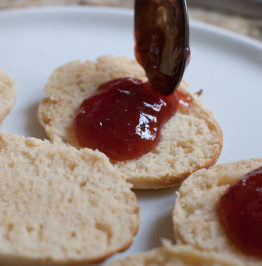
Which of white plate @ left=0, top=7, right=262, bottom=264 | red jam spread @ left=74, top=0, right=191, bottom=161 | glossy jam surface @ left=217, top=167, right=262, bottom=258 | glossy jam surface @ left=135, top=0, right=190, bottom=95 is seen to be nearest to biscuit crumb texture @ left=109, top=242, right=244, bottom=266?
glossy jam surface @ left=217, top=167, right=262, bottom=258

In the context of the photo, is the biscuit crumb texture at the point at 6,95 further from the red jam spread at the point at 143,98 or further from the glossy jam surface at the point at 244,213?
the glossy jam surface at the point at 244,213

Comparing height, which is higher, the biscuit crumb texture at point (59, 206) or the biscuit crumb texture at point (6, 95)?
the biscuit crumb texture at point (6, 95)

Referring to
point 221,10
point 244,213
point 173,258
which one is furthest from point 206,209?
point 221,10

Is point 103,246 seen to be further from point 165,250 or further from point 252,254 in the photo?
point 252,254


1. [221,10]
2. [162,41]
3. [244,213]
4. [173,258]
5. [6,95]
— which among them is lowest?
[173,258]

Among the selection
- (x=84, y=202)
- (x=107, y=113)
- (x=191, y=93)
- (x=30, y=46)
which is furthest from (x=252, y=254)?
(x=30, y=46)

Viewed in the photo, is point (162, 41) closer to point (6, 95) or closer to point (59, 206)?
point (6, 95)

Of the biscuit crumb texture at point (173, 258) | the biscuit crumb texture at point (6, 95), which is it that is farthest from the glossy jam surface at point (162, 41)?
the biscuit crumb texture at point (173, 258)
